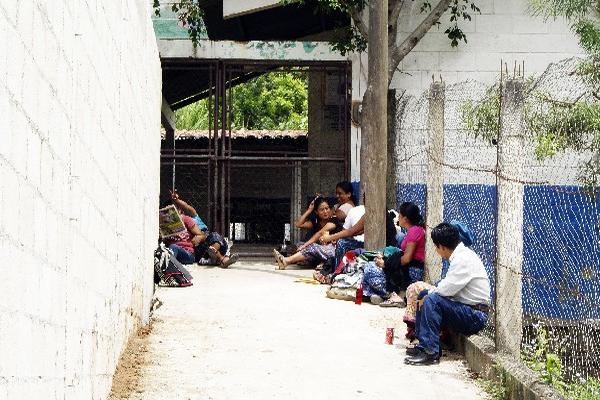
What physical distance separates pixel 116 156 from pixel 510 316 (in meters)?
2.66

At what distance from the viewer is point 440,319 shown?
275 inches

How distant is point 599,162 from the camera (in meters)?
9.53

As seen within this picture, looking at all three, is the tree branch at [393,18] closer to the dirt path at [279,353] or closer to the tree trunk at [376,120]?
the tree trunk at [376,120]

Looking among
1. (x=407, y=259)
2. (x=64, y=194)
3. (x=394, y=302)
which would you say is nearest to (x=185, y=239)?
(x=407, y=259)

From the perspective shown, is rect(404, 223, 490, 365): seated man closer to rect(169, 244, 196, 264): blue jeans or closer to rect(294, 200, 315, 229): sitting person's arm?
rect(169, 244, 196, 264): blue jeans

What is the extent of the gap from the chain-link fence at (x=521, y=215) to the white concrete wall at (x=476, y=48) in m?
1.04

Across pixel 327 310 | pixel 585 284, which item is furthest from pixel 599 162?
pixel 327 310

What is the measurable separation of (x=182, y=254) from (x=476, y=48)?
17.9 ft

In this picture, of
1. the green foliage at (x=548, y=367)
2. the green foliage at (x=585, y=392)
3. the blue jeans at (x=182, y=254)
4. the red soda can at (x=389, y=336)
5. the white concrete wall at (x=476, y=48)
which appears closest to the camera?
the green foliage at (x=585, y=392)

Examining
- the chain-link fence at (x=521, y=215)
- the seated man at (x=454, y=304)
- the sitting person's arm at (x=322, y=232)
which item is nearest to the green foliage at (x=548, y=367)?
the chain-link fence at (x=521, y=215)

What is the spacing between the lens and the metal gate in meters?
14.6

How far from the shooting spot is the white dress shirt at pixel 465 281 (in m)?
6.93

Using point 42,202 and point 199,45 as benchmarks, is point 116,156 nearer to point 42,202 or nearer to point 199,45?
point 42,202

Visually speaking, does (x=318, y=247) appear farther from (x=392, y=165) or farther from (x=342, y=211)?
(x=392, y=165)
